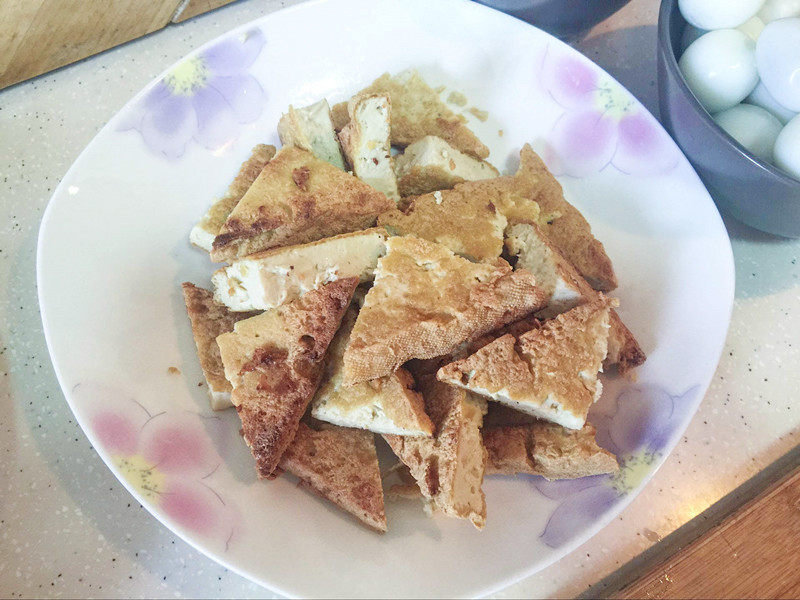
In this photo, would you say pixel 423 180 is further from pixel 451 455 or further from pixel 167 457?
pixel 167 457

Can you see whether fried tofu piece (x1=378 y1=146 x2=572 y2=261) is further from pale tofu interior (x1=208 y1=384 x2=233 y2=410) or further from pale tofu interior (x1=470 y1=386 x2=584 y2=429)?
pale tofu interior (x1=208 y1=384 x2=233 y2=410)

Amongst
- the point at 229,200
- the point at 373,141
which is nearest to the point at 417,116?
the point at 373,141

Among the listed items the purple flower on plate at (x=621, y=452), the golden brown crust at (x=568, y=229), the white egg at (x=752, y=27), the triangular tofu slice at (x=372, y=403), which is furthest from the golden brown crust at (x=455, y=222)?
the white egg at (x=752, y=27)

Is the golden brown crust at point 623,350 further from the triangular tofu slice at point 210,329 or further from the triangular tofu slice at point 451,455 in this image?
the triangular tofu slice at point 210,329

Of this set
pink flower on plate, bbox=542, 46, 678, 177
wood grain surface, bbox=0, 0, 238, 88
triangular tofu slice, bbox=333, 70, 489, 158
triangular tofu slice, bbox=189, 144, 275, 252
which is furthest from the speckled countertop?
triangular tofu slice, bbox=333, 70, 489, 158

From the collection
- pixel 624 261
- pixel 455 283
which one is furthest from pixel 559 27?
pixel 455 283
